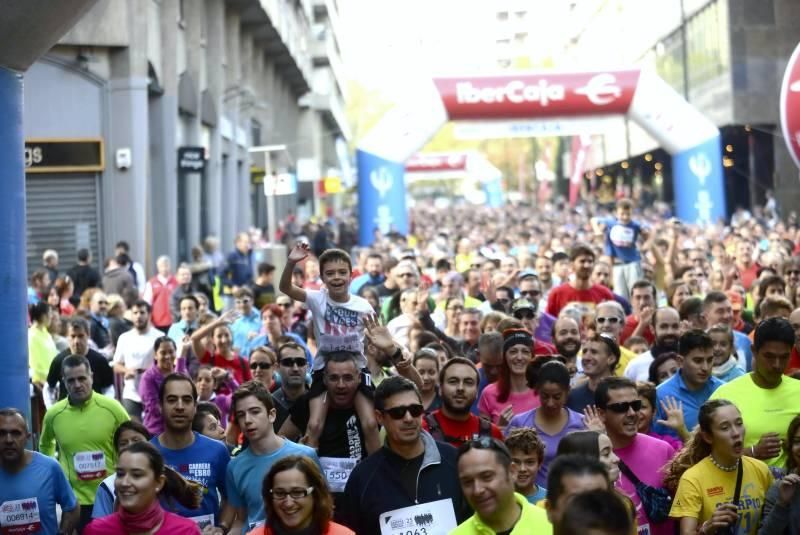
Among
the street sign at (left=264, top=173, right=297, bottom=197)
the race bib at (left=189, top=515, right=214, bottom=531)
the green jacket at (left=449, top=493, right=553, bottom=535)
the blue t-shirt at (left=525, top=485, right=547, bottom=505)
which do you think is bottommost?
the race bib at (left=189, top=515, right=214, bottom=531)

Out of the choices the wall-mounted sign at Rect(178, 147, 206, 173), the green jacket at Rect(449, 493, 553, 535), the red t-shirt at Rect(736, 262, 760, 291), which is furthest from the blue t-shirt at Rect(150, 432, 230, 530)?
the wall-mounted sign at Rect(178, 147, 206, 173)

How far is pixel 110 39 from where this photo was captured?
88.4 feet

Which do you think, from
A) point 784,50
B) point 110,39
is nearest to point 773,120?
point 784,50

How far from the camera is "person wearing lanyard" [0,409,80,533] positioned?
844 centimetres

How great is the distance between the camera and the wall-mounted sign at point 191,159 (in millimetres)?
30391

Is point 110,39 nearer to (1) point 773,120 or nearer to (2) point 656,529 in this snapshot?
(2) point 656,529

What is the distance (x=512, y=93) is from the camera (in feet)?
103

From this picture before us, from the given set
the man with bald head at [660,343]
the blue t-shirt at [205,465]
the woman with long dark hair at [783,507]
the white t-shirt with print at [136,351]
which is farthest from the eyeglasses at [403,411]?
the white t-shirt with print at [136,351]

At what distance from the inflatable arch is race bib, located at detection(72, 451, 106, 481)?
21.6m

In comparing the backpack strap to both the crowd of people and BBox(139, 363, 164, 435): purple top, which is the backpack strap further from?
BBox(139, 363, 164, 435): purple top

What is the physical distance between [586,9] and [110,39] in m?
62.9

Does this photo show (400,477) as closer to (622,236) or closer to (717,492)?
(717,492)

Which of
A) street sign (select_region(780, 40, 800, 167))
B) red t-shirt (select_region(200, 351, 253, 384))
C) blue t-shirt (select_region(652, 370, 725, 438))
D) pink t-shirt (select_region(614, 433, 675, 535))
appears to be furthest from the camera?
street sign (select_region(780, 40, 800, 167))

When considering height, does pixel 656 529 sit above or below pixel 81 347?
below
